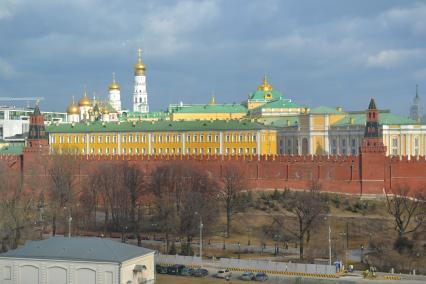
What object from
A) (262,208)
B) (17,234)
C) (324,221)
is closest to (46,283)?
(17,234)

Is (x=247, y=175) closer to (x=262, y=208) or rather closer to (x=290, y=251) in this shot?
(x=262, y=208)

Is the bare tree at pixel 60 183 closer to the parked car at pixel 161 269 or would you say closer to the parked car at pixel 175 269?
the parked car at pixel 161 269

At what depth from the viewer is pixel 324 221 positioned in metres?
63.1

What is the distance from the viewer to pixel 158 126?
10388cm

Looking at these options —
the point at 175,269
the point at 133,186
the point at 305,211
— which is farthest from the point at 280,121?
the point at 175,269

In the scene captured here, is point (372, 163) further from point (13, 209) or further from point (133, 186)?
point (13, 209)

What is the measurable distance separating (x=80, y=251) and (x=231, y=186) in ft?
99.1

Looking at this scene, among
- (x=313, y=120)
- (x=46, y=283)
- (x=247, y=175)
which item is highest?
(x=313, y=120)

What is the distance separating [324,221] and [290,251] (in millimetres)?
8334

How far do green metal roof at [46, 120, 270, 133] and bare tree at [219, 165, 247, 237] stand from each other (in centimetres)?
2196

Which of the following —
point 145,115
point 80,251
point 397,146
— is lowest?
point 80,251

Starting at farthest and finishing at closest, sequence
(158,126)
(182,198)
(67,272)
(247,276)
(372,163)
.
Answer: (158,126) → (372,163) → (182,198) → (247,276) → (67,272)

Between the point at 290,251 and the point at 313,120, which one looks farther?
the point at 313,120

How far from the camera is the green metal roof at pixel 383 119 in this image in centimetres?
9294
